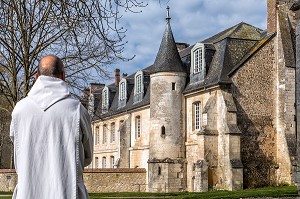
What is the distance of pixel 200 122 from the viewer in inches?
1185

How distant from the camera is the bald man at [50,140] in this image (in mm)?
3846

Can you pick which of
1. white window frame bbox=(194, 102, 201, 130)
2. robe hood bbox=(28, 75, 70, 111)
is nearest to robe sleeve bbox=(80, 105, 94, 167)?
robe hood bbox=(28, 75, 70, 111)

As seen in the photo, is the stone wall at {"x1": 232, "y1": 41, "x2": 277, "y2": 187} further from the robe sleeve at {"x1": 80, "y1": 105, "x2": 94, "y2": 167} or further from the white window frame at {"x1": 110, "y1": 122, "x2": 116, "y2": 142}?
the robe sleeve at {"x1": 80, "y1": 105, "x2": 94, "y2": 167}

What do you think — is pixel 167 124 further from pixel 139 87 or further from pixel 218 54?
pixel 139 87

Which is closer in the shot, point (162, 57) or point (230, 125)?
point (230, 125)

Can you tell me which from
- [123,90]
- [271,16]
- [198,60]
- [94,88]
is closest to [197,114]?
[198,60]

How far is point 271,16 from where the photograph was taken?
1150 inches

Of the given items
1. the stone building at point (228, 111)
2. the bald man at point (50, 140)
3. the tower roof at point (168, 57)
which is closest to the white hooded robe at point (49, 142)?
the bald man at point (50, 140)

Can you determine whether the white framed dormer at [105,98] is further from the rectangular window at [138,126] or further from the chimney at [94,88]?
the rectangular window at [138,126]

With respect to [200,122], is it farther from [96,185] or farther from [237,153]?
[96,185]

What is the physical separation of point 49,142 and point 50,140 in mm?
17

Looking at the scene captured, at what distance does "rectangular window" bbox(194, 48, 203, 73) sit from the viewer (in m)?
30.6

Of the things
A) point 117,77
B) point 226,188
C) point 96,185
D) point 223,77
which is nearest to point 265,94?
point 223,77

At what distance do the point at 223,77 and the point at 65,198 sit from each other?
2484cm
